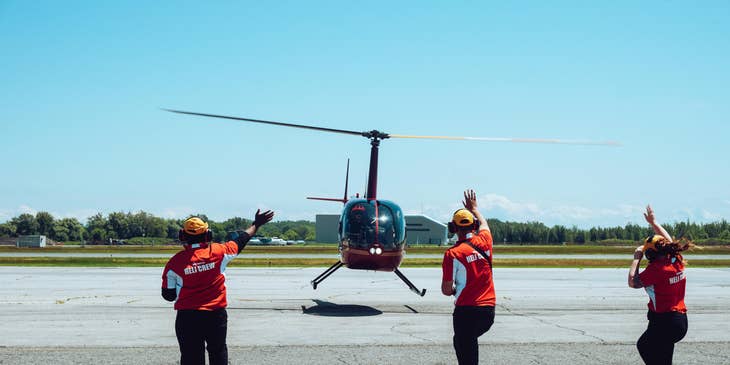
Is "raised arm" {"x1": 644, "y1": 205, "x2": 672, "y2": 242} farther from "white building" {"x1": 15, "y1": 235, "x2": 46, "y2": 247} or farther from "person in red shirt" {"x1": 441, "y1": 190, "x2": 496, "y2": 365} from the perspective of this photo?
"white building" {"x1": 15, "y1": 235, "x2": 46, "y2": 247}

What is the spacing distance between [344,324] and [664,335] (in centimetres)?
715

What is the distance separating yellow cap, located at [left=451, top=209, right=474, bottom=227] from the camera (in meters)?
6.65

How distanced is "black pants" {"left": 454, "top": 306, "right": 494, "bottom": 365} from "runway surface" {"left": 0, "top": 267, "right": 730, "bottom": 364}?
2.65 m

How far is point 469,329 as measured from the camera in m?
6.36

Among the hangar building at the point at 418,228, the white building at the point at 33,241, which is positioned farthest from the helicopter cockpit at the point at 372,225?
the hangar building at the point at 418,228

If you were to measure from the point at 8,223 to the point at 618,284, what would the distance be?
5518 inches

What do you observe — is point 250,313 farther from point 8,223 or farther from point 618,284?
point 8,223

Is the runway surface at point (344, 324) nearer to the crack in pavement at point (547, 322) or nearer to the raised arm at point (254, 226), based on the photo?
the crack in pavement at point (547, 322)

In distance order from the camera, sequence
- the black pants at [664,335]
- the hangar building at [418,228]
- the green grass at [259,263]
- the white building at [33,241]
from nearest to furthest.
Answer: the black pants at [664,335] < the green grass at [259,263] < the white building at [33,241] < the hangar building at [418,228]

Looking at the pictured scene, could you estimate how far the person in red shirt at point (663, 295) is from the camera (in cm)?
648

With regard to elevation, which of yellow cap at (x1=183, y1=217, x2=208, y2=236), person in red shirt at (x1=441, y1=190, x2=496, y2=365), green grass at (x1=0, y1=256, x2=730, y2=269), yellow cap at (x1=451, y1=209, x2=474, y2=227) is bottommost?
green grass at (x1=0, y1=256, x2=730, y2=269)

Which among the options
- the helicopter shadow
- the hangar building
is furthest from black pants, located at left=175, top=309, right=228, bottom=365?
the hangar building

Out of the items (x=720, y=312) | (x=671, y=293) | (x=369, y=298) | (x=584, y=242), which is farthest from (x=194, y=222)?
(x=584, y=242)

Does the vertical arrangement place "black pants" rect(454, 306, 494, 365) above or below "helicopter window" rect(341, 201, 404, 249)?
below
